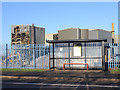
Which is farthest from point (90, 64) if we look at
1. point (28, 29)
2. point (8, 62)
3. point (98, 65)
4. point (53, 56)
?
point (28, 29)

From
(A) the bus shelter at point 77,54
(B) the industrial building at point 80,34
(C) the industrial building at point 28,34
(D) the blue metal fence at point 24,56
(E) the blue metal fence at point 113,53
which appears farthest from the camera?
(C) the industrial building at point 28,34

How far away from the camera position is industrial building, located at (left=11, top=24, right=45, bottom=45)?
163ft

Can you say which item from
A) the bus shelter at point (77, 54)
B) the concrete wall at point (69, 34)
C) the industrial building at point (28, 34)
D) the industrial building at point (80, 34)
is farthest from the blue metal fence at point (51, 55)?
the industrial building at point (28, 34)

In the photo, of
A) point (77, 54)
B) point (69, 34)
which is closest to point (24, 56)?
point (77, 54)

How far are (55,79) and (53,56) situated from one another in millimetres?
5090

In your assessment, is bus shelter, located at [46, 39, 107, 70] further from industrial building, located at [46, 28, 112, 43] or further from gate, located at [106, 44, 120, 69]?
Answer: industrial building, located at [46, 28, 112, 43]

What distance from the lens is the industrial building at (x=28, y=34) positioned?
4966 cm

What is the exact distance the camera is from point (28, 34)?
4934 centimetres

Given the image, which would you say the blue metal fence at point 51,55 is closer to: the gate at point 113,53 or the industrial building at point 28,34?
the gate at point 113,53

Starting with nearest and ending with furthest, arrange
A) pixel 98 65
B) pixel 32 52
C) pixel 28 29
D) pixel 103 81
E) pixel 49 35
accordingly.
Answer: pixel 103 81 < pixel 98 65 < pixel 32 52 < pixel 28 29 < pixel 49 35

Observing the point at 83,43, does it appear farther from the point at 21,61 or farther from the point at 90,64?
the point at 21,61

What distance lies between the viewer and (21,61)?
17328mm

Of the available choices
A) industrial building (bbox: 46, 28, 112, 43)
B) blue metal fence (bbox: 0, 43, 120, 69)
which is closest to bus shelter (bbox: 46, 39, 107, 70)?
blue metal fence (bbox: 0, 43, 120, 69)

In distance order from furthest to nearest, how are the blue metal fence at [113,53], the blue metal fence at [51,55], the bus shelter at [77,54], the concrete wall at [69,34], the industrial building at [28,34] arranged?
the industrial building at [28,34] < the concrete wall at [69,34] < the blue metal fence at [113,53] < the blue metal fence at [51,55] < the bus shelter at [77,54]
